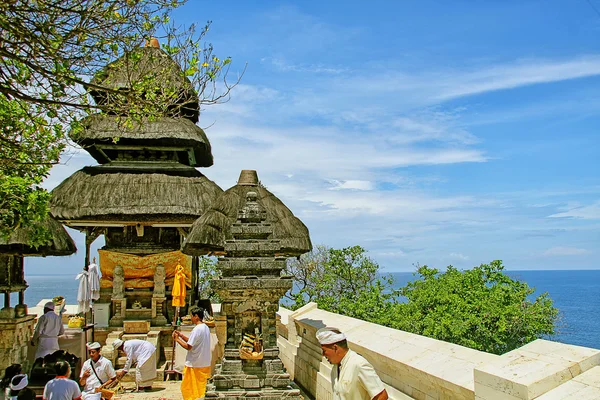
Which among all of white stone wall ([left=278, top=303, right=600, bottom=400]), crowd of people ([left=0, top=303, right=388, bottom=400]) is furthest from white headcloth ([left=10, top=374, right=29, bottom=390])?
white stone wall ([left=278, top=303, right=600, bottom=400])

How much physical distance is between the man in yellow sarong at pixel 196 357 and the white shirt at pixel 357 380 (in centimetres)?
517

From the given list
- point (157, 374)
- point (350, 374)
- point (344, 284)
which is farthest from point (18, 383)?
point (344, 284)

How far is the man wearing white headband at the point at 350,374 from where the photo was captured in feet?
13.9

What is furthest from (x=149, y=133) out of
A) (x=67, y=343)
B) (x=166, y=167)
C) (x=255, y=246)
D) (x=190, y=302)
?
(x=255, y=246)

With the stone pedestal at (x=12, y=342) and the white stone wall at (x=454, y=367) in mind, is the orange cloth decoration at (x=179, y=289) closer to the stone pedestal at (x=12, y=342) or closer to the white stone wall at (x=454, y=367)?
the stone pedestal at (x=12, y=342)

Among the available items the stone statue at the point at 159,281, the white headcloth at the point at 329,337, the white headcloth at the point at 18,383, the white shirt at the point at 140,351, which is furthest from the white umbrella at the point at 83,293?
the white headcloth at the point at 329,337

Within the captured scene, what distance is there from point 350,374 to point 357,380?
7 cm

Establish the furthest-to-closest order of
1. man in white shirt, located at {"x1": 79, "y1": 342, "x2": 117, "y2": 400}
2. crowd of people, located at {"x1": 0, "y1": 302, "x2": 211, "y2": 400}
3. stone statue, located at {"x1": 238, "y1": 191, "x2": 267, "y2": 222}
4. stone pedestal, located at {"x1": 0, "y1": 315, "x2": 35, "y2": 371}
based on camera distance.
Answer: stone pedestal, located at {"x1": 0, "y1": 315, "x2": 35, "y2": 371}, stone statue, located at {"x1": 238, "y1": 191, "x2": 267, "y2": 222}, man in white shirt, located at {"x1": 79, "y1": 342, "x2": 117, "y2": 400}, crowd of people, located at {"x1": 0, "y1": 302, "x2": 211, "y2": 400}

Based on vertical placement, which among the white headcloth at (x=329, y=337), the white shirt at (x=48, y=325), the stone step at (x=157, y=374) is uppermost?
the white headcloth at (x=329, y=337)

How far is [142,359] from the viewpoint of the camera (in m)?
11.5

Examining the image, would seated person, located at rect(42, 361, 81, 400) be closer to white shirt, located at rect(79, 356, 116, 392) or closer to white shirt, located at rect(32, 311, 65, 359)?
white shirt, located at rect(79, 356, 116, 392)

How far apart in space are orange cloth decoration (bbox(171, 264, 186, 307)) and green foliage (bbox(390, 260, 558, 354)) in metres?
8.17

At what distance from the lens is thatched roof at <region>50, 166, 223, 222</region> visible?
50.0ft

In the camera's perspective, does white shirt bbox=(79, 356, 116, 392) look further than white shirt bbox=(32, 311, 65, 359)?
No
